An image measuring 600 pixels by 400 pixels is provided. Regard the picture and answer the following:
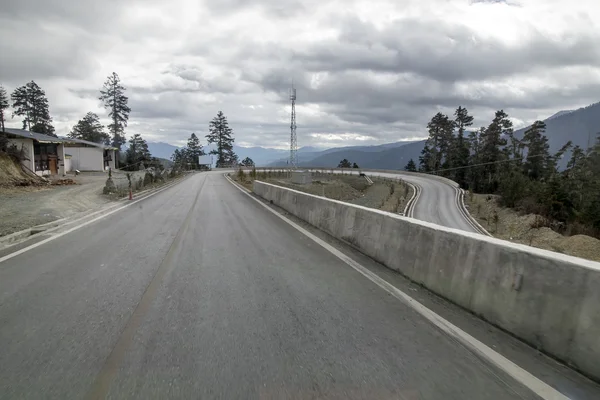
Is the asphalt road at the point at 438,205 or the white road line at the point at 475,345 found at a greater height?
the white road line at the point at 475,345

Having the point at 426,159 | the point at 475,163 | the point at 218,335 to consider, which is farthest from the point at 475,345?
the point at 426,159

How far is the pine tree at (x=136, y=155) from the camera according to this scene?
75.4 metres

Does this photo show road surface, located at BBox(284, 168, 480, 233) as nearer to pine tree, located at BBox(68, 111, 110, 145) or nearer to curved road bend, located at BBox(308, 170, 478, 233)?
curved road bend, located at BBox(308, 170, 478, 233)

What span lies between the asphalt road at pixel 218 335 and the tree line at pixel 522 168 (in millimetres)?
38738

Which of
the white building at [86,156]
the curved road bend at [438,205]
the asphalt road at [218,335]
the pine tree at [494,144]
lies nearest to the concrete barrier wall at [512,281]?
the asphalt road at [218,335]

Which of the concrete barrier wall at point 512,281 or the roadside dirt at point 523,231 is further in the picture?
the roadside dirt at point 523,231

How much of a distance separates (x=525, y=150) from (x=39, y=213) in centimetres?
9027

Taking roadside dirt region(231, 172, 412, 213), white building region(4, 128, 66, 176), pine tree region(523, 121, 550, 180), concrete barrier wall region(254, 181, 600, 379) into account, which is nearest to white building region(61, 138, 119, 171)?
white building region(4, 128, 66, 176)

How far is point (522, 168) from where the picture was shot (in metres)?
77.1

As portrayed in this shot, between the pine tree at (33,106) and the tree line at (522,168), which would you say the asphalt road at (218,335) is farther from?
the pine tree at (33,106)

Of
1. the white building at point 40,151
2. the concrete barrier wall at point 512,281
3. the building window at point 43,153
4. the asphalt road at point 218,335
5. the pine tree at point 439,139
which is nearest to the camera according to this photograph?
the asphalt road at point 218,335

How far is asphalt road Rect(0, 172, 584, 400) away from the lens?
3174 mm

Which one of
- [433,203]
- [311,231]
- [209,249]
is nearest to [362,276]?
[209,249]

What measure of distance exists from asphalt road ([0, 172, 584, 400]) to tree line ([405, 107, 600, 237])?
38738mm
